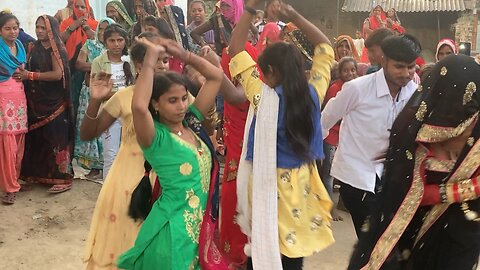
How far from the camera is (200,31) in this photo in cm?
638

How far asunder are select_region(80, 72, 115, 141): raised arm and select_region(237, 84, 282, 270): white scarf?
2.67ft

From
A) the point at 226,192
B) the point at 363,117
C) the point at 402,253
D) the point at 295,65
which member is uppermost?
the point at 295,65

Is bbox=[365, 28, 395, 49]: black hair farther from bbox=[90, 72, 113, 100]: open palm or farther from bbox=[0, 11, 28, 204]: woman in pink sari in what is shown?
bbox=[0, 11, 28, 204]: woman in pink sari

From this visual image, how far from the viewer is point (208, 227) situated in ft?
9.48

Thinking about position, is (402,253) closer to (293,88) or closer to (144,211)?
(293,88)

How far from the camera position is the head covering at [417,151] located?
7.90 feet

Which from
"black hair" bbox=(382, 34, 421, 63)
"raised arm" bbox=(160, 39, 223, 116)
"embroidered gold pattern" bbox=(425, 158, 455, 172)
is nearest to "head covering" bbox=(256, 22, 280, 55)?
"black hair" bbox=(382, 34, 421, 63)

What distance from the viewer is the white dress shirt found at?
3.58 m

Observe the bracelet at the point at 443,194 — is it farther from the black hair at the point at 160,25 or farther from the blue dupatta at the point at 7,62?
the blue dupatta at the point at 7,62

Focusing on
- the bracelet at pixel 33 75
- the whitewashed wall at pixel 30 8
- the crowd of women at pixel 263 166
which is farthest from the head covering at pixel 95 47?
the crowd of women at pixel 263 166

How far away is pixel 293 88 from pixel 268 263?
944mm

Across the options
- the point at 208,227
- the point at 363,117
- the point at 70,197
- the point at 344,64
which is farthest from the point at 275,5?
the point at 70,197

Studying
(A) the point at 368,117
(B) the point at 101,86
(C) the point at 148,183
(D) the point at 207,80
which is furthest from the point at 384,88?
(B) the point at 101,86

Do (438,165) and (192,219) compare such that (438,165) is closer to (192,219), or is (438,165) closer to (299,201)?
(299,201)
